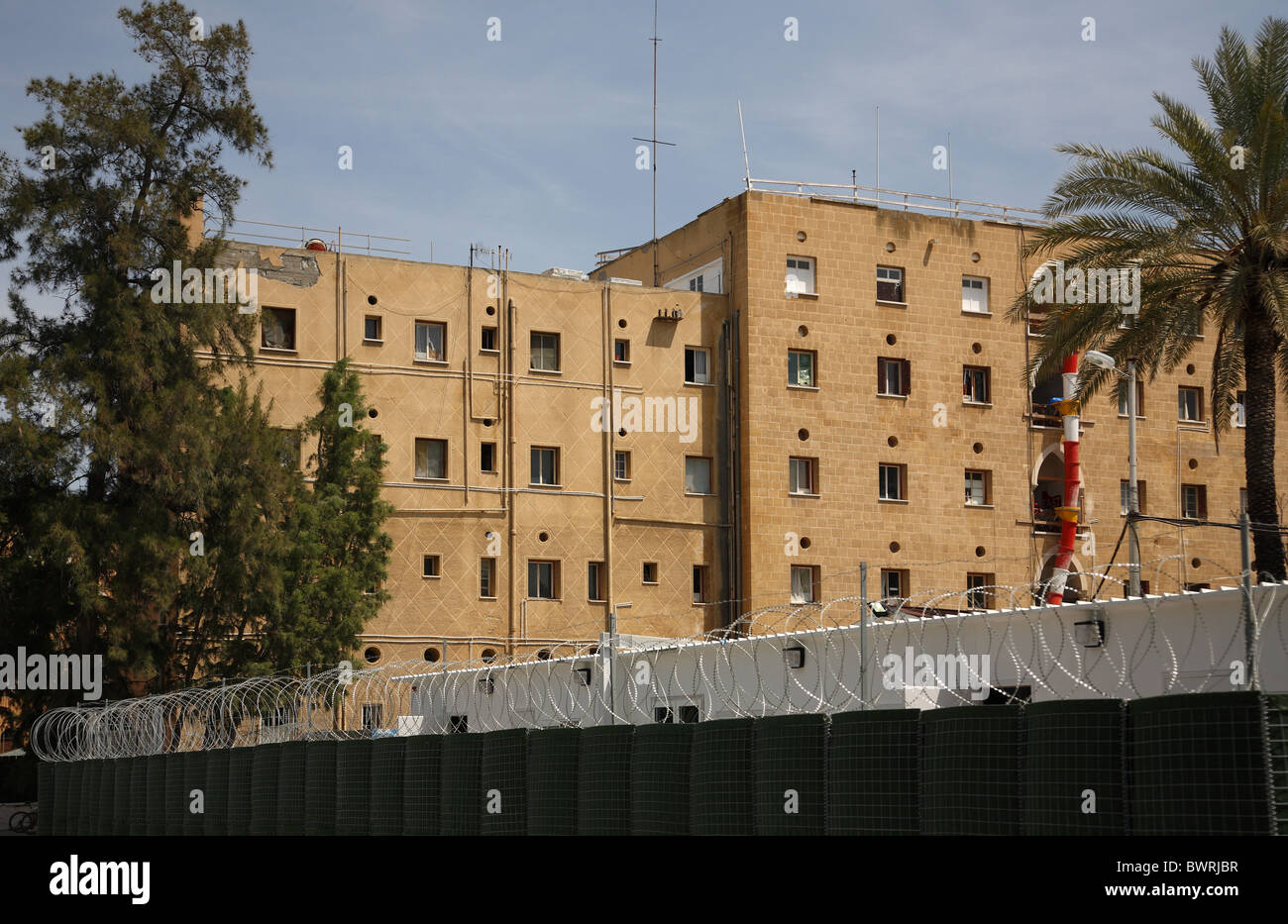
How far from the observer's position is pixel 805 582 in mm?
48969

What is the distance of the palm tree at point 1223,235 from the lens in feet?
91.0

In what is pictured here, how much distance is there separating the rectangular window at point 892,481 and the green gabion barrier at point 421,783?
3243 cm

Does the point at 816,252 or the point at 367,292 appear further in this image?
the point at 816,252

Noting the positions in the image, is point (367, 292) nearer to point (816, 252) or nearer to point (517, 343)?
point (517, 343)

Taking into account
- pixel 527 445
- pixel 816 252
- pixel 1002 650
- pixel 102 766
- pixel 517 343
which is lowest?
pixel 102 766

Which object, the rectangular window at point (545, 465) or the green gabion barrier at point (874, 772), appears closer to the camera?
the green gabion barrier at point (874, 772)

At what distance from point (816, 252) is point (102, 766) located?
28.3m

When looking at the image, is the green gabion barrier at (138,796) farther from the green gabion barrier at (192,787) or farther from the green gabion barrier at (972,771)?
the green gabion barrier at (972,771)

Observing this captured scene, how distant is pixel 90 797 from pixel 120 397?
11.1m

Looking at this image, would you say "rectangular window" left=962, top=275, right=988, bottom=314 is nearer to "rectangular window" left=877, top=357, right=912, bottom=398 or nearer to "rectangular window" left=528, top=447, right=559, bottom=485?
"rectangular window" left=877, top=357, right=912, bottom=398

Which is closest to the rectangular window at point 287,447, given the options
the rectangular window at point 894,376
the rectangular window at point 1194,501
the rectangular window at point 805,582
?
the rectangular window at point 805,582

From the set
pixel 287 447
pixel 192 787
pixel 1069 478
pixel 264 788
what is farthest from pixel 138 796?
pixel 1069 478
